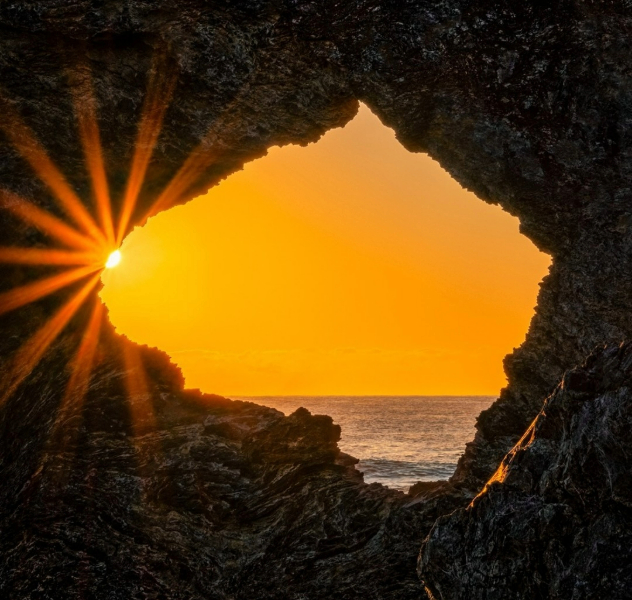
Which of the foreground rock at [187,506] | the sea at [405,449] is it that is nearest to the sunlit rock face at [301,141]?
the foreground rock at [187,506]

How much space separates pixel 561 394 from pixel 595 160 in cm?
729

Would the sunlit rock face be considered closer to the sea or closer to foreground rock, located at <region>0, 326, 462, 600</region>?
foreground rock, located at <region>0, 326, 462, 600</region>

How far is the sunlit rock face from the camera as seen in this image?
51.6 feet

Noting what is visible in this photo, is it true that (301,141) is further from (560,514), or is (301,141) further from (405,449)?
(405,449)

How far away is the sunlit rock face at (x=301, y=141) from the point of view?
15.7 m

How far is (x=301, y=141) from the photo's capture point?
18469mm

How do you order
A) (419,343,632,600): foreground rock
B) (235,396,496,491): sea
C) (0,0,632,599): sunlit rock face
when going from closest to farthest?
1. (419,343,632,600): foreground rock
2. (0,0,632,599): sunlit rock face
3. (235,396,496,491): sea

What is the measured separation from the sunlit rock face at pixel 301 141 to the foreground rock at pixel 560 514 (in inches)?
172

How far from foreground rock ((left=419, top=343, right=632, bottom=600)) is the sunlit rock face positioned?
4.37m

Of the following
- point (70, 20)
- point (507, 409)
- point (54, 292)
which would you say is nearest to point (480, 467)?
point (507, 409)

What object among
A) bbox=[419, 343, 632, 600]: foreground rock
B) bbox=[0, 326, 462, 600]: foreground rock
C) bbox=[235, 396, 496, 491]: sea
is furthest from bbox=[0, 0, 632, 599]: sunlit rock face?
bbox=[235, 396, 496, 491]: sea

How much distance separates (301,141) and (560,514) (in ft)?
41.3

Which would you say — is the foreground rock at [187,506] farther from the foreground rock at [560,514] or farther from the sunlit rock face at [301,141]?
the foreground rock at [560,514]

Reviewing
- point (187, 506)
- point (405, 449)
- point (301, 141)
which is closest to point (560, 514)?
point (187, 506)
